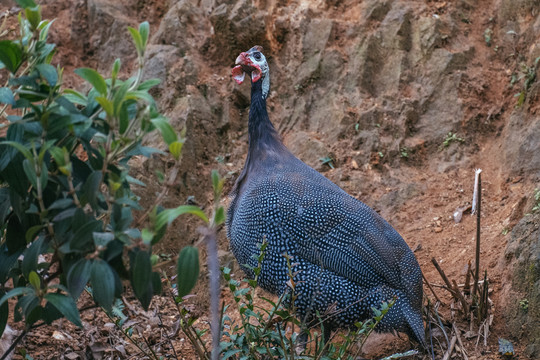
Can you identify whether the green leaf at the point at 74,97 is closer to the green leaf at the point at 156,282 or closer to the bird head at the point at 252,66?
the green leaf at the point at 156,282

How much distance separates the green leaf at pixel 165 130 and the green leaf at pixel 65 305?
69cm

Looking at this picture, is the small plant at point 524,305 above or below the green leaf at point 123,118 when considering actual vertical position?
below

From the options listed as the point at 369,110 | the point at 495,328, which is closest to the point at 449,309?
the point at 495,328

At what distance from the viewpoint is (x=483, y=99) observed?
260 inches

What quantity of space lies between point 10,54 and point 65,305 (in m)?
0.93

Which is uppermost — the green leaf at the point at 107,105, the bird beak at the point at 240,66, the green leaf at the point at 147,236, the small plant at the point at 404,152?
the green leaf at the point at 107,105

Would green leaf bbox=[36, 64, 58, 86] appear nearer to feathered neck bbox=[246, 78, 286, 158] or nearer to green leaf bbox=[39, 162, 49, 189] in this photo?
green leaf bbox=[39, 162, 49, 189]

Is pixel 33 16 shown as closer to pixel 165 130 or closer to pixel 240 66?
pixel 165 130

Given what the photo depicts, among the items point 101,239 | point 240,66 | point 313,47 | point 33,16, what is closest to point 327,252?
point 240,66

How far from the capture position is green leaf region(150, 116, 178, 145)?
213 cm

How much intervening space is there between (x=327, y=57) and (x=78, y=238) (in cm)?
509

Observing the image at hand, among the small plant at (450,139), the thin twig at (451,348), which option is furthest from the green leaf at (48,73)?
the small plant at (450,139)

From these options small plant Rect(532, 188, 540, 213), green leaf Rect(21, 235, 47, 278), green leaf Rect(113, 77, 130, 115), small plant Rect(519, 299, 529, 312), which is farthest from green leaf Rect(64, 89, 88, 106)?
small plant Rect(532, 188, 540, 213)

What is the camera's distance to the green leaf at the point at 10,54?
7.86ft
